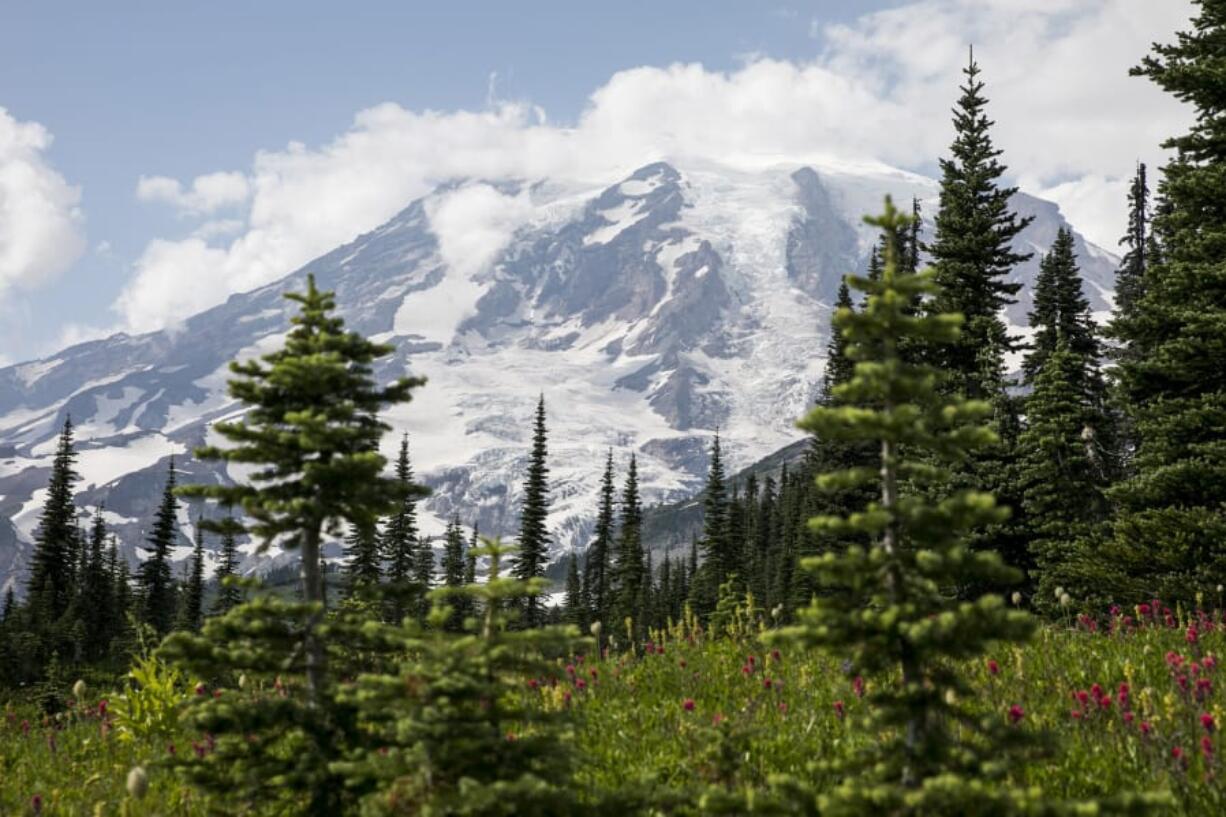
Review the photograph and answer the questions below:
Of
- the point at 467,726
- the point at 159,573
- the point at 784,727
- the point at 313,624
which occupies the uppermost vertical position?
the point at 313,624

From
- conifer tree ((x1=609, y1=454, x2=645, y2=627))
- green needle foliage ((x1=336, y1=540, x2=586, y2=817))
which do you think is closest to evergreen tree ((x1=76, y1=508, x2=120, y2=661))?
conifer tree ((x1=609, y1=454, x2=645, y2=627))

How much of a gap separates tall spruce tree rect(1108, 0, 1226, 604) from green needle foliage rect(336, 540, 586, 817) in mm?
12928

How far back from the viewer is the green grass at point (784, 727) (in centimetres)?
611

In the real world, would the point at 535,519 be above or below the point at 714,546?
→ above

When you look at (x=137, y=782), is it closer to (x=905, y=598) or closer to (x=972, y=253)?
→ (x=905, y=598)

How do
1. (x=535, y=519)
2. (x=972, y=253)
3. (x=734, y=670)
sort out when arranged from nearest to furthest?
1. (x=734, y=670)
2. (x=972, y=253)
3. (x=535, y=519)

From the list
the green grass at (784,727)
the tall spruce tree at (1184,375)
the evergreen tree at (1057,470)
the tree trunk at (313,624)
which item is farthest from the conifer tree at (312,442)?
the evergreen tree at (1057,470)

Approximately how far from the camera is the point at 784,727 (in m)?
8.02

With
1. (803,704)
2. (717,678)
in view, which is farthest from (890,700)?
(717,678)

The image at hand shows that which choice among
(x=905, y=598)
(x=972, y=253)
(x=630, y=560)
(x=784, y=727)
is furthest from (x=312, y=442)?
(x=630, y=560)

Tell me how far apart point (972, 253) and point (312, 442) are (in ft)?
86.4

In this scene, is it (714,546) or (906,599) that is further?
(714,546)

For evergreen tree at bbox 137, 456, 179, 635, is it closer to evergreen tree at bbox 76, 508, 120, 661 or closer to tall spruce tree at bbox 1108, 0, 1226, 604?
evergreen tree at bbox 76, 508, 120, 661

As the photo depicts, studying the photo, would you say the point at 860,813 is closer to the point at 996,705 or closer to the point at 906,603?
the point at 906,603
